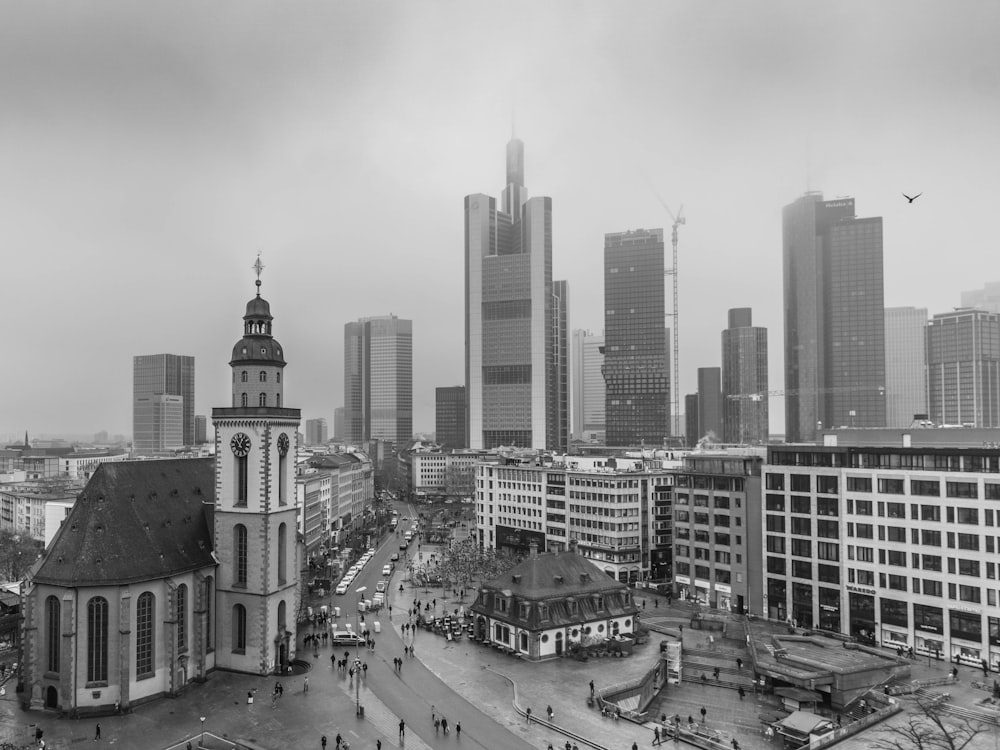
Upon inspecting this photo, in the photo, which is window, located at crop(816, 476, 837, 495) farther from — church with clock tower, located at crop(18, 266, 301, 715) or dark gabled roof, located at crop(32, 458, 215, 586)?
dark gabled roof, located at crop(32, 458, 215, 586)

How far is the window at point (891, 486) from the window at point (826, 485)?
4.69 metres

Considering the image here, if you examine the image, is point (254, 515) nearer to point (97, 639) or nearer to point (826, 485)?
point (97, 639)

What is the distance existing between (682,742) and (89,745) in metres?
39.3

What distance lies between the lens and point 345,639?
72.7 meters

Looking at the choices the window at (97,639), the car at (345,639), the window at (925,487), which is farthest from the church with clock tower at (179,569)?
the window at (925,487)

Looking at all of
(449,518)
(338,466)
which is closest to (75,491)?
(338,466)

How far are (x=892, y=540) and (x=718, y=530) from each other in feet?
71.9

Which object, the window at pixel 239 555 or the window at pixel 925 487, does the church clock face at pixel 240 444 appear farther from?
the window at pixel 925 487

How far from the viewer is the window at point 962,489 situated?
7050cm

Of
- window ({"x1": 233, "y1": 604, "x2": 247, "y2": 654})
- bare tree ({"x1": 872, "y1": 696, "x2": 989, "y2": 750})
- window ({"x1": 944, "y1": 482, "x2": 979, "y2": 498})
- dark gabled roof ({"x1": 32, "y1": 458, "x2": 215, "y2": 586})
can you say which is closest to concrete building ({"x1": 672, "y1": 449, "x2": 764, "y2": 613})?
window ({"x1": 944, "y1": 482, "x2": 979, "y2": 498})

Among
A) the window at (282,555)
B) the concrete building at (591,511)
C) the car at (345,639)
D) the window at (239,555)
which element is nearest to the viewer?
the window at (239,555)

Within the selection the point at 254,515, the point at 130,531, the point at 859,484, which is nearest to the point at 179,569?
the point at 130,531

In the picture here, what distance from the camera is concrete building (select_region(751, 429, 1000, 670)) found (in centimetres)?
6988

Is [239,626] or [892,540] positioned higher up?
[892,540]
